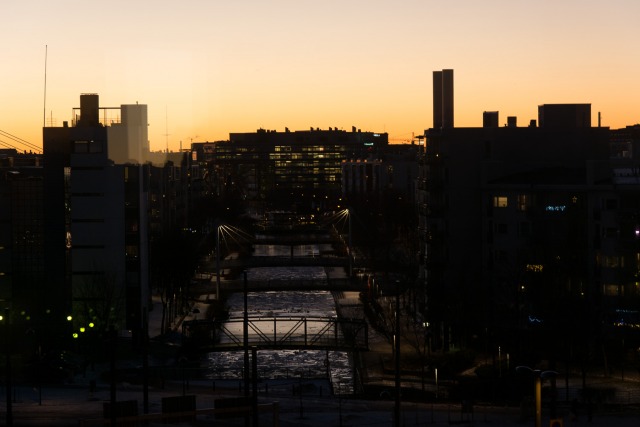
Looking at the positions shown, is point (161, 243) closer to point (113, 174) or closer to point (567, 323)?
point (113, 174)

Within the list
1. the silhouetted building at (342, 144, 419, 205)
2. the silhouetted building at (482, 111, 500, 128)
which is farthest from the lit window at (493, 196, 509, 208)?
the silhouetted building at (342, 144, 419, 205)

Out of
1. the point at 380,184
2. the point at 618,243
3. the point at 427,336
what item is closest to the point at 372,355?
the point at 427,336

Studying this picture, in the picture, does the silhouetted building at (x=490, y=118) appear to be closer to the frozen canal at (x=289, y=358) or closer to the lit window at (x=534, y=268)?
the frozen canal at (x=289, y=358)

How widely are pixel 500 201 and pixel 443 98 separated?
35.1 ft

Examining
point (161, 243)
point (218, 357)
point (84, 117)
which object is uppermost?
point (84, 117)

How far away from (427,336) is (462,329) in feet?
6.35

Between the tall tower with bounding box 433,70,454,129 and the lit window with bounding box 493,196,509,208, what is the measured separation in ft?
28.6

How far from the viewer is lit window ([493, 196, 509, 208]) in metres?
37.2

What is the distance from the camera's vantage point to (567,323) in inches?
1278

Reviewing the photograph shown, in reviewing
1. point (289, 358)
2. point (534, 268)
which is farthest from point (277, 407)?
point (534, 268)

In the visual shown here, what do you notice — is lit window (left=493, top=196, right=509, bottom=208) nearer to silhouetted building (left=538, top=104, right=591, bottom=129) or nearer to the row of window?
the row of window

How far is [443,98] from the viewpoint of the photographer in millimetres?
47188

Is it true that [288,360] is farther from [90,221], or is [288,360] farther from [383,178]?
[383,178]

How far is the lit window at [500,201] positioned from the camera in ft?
122
